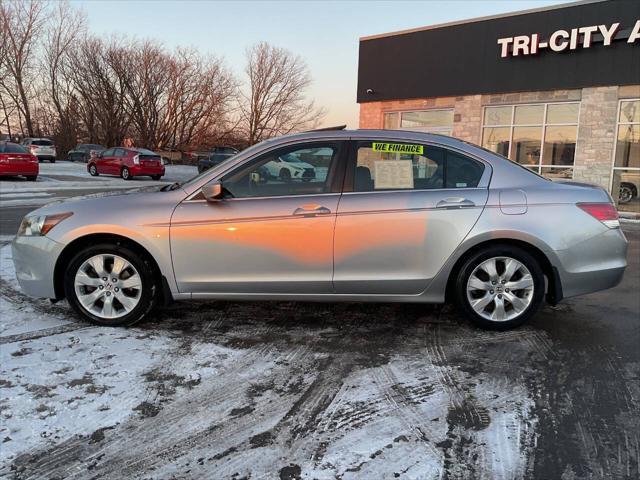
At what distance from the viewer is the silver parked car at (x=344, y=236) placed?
4.02 meters

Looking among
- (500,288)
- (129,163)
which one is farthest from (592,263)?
(129,163)

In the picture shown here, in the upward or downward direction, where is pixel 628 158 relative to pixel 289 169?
upward

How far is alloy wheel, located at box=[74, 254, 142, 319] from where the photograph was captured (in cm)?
412

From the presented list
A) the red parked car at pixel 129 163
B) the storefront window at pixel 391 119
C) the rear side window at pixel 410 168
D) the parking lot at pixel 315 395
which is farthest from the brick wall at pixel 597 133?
the red parked car at pixel 129 163

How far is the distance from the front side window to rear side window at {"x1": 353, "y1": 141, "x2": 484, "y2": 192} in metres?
0.25

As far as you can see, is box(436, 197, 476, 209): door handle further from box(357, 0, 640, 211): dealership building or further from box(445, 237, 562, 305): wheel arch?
box(357, 0, 640, 211): dealership building

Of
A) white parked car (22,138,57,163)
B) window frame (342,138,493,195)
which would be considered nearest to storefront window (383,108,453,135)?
window frame (342,138,493,195)

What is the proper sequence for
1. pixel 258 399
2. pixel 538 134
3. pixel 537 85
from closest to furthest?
pixel 258 399
pixel 537 85
pixel 538 134

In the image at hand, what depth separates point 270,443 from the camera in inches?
103

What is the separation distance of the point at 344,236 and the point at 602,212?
2.08 meters

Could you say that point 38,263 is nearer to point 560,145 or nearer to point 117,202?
point 117,202

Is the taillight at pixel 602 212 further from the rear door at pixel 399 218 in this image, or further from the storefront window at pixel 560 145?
the storefront window at pixel 560 145

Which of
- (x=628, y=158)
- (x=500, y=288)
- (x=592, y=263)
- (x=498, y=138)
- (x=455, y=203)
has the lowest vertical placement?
(x=500, y=288)

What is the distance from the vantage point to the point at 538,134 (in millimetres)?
16500
